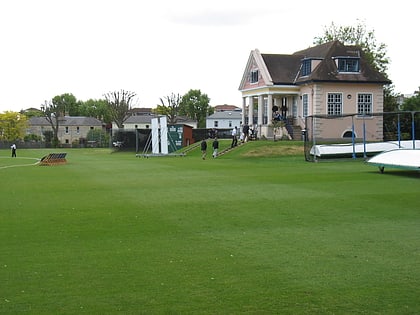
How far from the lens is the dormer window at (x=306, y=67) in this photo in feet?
179

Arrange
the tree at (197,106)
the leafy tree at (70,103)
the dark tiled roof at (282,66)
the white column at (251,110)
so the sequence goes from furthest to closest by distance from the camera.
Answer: the leafy tree at (70,103) → the tree at (197,106) → the white column at (251,110) → the dark tiled roof at (282,66)

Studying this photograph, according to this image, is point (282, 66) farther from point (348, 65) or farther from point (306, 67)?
point (348, 65)

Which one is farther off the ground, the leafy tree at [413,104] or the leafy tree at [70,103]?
the leafy tree at [70,103]

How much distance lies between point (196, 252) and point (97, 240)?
2282 mm

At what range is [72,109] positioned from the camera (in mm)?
167375

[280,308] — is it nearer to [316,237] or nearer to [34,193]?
[316,237]

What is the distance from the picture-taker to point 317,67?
176ft

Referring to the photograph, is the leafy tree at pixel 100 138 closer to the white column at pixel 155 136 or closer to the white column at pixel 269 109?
the white column at pixel 155 136

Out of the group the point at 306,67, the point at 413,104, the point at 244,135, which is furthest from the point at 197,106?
the point at 244,135

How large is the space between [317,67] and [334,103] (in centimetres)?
366

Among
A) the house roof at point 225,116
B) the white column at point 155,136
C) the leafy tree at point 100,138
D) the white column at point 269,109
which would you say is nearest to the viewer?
the white column at point 155,136

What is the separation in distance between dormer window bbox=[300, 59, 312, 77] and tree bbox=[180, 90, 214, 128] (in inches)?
3427

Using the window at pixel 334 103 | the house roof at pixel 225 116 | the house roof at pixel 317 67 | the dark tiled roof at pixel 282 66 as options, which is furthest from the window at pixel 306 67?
the house roof at pixel 225 116

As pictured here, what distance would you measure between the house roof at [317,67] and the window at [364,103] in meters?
1.44
